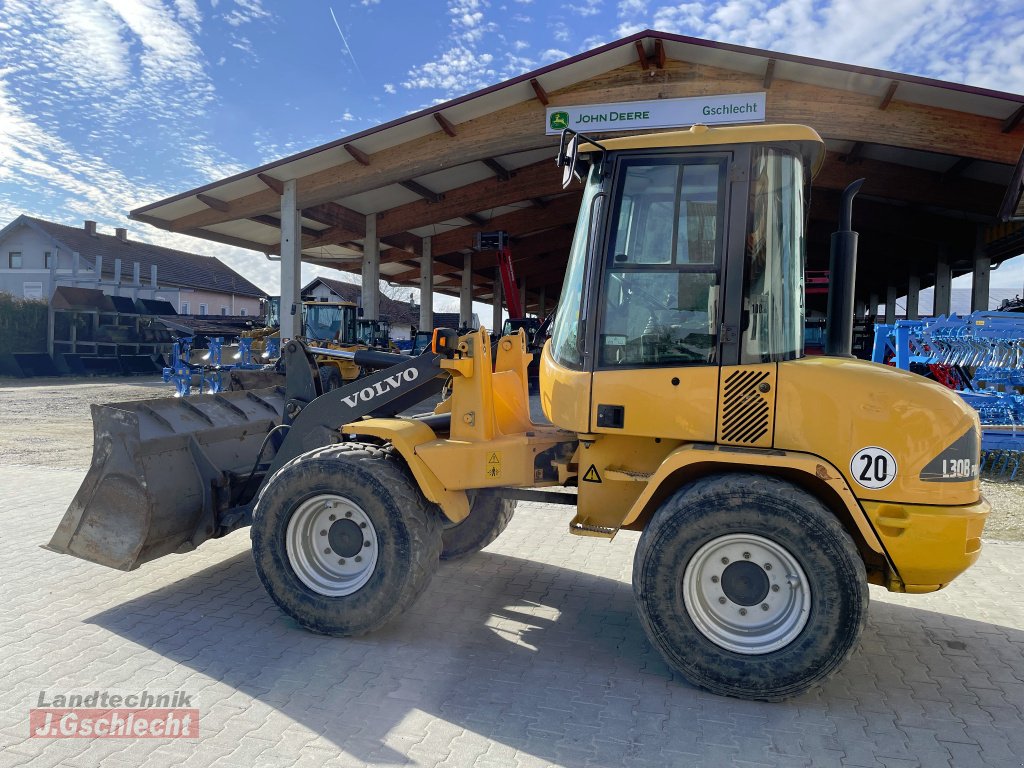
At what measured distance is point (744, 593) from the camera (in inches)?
139

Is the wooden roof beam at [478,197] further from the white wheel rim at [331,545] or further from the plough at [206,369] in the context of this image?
the white wheel rim at [331,545]

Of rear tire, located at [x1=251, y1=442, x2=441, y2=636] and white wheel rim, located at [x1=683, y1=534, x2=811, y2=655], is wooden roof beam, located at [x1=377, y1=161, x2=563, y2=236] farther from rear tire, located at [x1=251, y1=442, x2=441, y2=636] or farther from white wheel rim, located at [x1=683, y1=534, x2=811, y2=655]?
white wheel rim, located at [x1=683, y1=534, x2=811, y2=655]

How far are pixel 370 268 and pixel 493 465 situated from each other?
728 inches

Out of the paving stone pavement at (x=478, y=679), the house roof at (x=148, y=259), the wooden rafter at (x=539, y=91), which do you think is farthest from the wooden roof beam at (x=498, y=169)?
the house roof at (x=148, y=259)

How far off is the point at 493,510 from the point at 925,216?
1949 cm

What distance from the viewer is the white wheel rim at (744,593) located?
346cm

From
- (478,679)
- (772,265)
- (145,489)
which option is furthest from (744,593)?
(145,489)

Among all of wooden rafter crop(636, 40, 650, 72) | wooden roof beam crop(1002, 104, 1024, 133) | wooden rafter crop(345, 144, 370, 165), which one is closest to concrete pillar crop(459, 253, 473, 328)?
wooden rafter crop(345, 144, 370, 165)

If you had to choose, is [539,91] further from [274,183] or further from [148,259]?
[148,259]

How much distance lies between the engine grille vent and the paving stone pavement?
1286 mm

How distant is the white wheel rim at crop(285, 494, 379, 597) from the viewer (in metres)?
4.21

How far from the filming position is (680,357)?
144 inches

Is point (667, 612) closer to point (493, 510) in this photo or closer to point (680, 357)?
point (680, 357)

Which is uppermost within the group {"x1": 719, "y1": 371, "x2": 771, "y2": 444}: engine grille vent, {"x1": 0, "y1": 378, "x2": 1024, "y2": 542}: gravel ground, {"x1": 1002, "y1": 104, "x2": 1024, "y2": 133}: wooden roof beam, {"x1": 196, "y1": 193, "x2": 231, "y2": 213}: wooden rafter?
{"x1": 1002, "y1": 104, "x2": 1024, "y2": 133}: wooden roof beam
